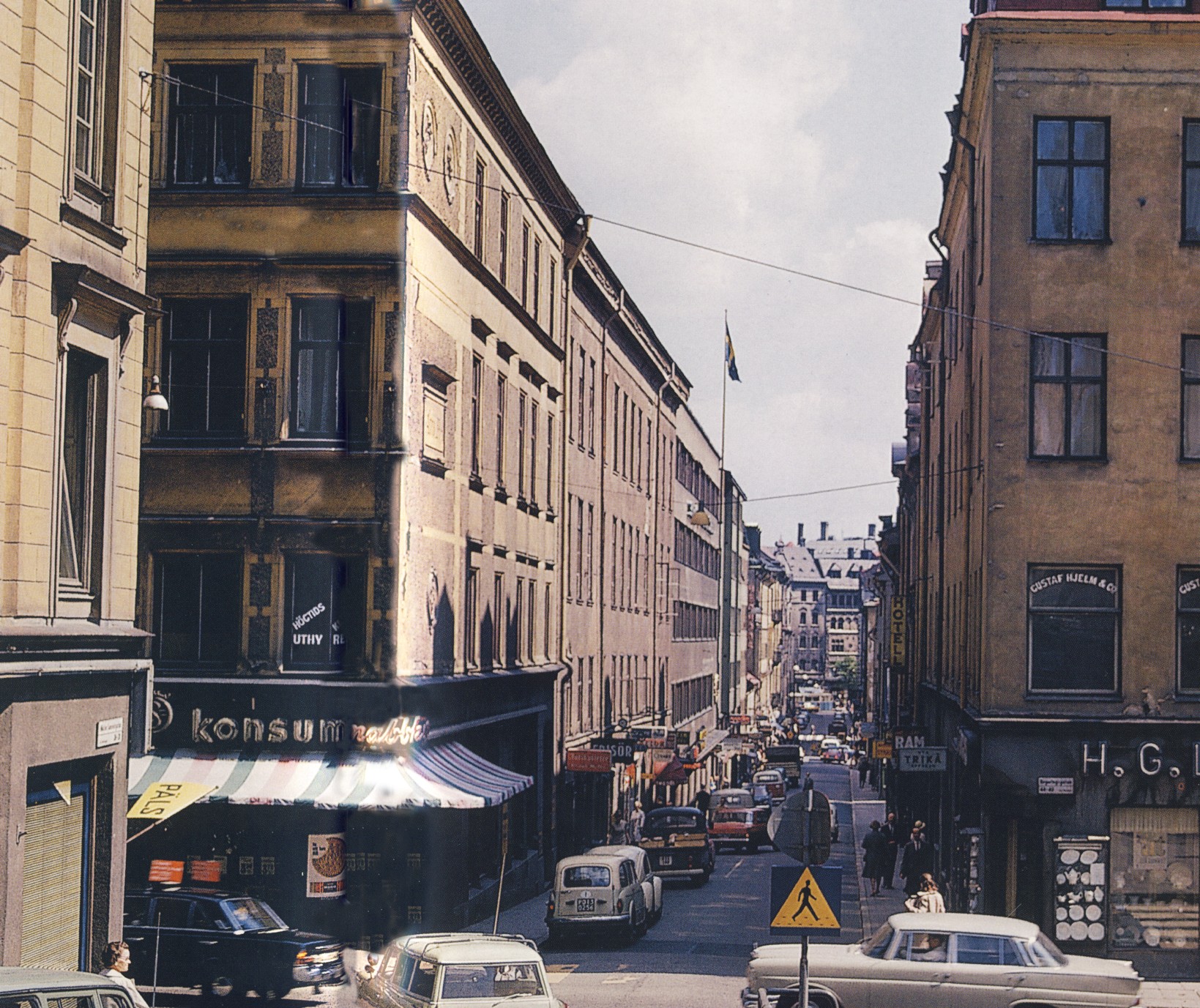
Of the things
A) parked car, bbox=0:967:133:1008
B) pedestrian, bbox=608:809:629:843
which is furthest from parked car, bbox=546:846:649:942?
pedestrian, bbox=608:809:629:843

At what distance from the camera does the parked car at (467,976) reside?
16.5m

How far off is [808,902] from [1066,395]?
13254 millimetres

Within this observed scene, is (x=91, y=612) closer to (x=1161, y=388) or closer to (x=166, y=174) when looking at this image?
(x=166, y=174)

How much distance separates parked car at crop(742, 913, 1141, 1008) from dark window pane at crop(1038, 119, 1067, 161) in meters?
13.3

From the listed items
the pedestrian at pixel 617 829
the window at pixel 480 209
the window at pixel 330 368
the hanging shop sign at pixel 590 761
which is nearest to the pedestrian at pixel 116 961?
the window at pixel 330 368

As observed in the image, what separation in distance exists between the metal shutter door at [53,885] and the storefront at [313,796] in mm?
6654

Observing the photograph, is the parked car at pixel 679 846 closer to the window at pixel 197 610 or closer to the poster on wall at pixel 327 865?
the poster on wall at pixel 327 865

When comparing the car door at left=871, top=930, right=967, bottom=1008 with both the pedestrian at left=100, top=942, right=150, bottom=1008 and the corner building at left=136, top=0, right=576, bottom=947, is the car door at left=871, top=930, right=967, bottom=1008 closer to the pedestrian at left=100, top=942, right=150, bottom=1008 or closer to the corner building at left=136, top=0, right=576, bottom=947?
the pedestrian at left=100, top=942, right=150, bottom=1008

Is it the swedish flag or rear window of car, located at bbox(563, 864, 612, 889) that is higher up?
the swedish flag

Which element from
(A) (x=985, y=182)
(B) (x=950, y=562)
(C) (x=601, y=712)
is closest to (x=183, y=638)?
(A) (x=985, y=182)

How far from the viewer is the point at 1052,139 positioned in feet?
88.0

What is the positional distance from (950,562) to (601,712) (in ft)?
52.8

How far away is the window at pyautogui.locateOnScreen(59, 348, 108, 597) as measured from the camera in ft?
58.9

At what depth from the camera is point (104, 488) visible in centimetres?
1855
